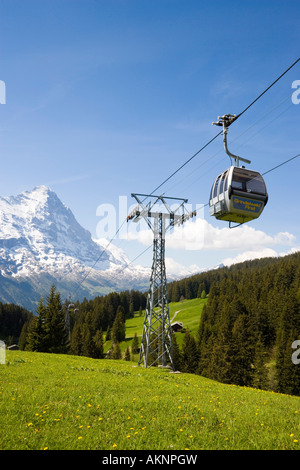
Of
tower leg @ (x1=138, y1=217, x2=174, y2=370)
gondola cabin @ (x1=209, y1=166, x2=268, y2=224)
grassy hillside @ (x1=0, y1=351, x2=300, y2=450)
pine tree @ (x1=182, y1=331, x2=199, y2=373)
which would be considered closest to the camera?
grassy hillside @ (x1=0, y1=351, x2=300, y2=450)

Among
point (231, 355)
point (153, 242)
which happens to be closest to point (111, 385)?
point (153, 242)

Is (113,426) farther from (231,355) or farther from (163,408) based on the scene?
(231,355)

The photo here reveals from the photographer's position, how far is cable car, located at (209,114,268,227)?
16625 millimetres

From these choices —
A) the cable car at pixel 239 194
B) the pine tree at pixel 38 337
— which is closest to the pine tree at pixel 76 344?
the pine tree at pixel 38 337

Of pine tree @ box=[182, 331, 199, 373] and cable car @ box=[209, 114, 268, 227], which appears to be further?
pine tree @ box=[182, 331, 199, 373]

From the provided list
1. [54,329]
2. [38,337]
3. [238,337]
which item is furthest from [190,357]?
[38,337]

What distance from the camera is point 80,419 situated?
10.2 m

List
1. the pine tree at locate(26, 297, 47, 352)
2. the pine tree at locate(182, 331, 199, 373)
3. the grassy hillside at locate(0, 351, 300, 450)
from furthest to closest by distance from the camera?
the pine tree at locate(182, 331, 199, 373) < the pine tree at locate(26, 297, 47, 352) < the grassy hillside at locate(0, 351, 300, 450)

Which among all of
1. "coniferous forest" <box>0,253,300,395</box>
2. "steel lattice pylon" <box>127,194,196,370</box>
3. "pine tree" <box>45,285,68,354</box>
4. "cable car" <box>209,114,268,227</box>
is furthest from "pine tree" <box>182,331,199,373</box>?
"cable car" <box>209,114,268,227</box>

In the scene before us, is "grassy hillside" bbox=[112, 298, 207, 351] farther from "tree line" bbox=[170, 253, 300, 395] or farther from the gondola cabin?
the gondola cabin

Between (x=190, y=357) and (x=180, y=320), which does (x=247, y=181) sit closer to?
(x=190, y=357)

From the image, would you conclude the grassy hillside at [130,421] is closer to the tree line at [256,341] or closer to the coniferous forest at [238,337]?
the coniferous forest at [238,337]

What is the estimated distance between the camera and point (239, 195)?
16.6 m
